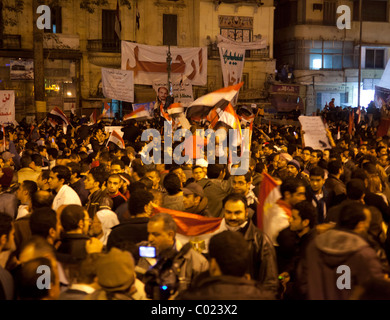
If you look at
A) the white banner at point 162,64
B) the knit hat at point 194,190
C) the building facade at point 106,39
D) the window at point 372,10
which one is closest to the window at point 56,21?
the building facade at point 106,39

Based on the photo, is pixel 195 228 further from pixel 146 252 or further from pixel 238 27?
pixel 238 27

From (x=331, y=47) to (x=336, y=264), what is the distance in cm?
3633

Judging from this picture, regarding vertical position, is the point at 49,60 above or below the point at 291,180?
above

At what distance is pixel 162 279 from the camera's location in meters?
3.82

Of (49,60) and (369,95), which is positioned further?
(369,95)

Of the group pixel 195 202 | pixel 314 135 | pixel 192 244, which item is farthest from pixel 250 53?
pixel 192 244

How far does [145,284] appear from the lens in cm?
382

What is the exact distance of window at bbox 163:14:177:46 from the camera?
35.3m

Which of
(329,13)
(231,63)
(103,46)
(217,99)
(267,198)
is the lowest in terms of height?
(267,198)

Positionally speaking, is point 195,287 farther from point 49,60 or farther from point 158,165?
point 49,60

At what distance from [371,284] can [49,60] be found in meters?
30.3

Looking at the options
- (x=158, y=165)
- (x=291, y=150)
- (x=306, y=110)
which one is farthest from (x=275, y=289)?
(x=306, y=110)
